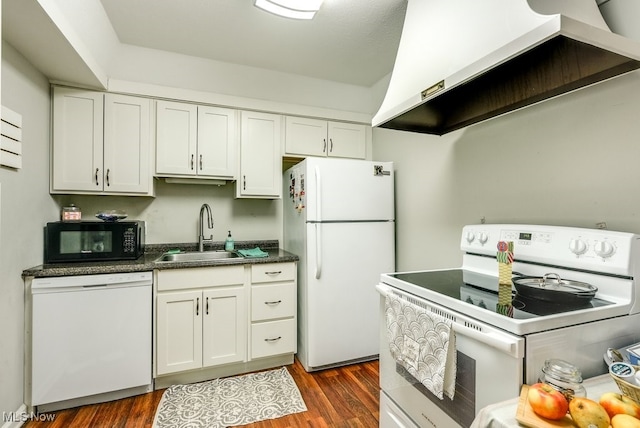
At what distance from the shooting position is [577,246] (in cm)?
117

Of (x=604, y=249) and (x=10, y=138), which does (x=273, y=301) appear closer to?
(x=10, y=138)

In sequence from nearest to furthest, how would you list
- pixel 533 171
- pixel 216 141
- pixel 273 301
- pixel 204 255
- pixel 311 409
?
pixel 533 171 → pixel 311 409 → pixel 273 301 → pixel 216 141 → pixel 204 255

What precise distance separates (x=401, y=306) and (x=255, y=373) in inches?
63.2

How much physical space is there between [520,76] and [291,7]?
133cm

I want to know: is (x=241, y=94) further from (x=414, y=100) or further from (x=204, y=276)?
(x=414, y=100)

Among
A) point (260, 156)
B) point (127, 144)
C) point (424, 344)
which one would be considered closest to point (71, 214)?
point (127, 144)

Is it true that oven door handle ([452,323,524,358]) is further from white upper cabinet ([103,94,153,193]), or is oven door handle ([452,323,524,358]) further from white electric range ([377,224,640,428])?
white upper cabinet ([103,94,153,193])

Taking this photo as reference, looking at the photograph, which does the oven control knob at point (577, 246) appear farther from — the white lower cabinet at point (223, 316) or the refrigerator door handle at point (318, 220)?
the white lower cabinet at point (223, 316)

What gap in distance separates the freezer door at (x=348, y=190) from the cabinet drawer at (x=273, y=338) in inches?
35.3

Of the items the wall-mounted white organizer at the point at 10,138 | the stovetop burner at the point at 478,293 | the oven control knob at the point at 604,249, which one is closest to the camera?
the stovetop burner at the point at 478,293

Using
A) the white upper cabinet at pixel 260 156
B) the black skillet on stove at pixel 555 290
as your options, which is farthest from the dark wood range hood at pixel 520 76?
the white upper cabinet at pixel 260 156

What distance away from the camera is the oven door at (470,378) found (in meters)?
0.83

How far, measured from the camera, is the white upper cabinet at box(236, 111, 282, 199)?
2.58 m

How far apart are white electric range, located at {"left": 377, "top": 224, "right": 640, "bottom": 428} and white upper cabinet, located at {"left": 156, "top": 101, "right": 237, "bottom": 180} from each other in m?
1.79
